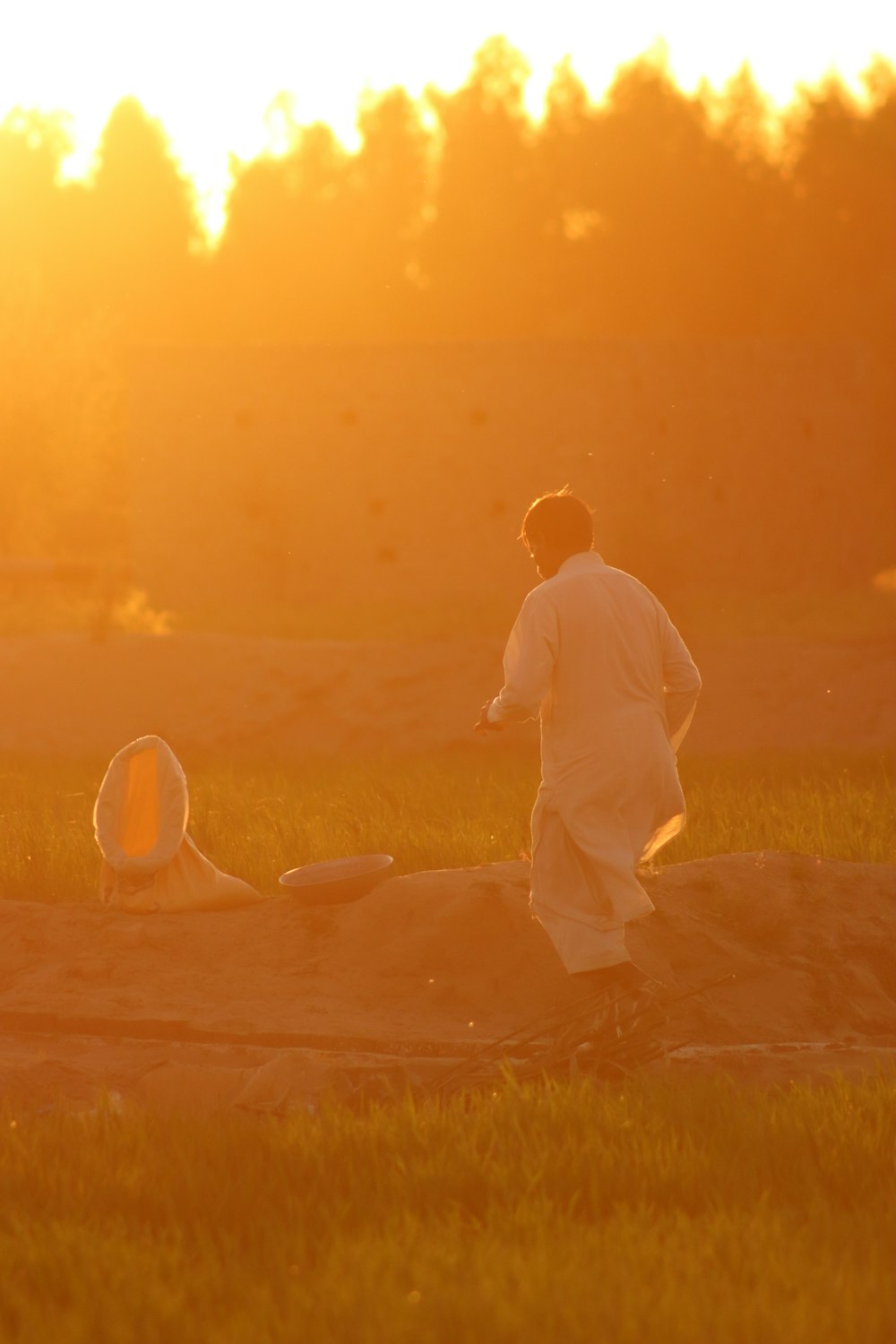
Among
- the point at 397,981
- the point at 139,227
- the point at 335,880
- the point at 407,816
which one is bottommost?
the point at 397,981

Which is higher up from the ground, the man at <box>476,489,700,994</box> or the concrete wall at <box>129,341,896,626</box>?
the concrete wall at <box>129,341,896,626</box>

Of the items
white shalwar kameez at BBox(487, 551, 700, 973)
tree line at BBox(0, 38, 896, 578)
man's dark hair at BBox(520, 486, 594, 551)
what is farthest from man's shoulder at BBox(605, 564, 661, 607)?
tree line at BBox(0, 38, 896, 578)

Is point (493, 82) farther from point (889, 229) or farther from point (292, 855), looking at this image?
point (292, 855)

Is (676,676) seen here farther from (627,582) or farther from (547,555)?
(547,555)

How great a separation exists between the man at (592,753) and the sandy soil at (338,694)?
35.8 feet

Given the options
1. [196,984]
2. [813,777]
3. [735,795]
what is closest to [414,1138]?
[196,984]

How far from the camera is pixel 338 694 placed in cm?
1966

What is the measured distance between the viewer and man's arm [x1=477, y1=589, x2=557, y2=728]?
6.23 meters

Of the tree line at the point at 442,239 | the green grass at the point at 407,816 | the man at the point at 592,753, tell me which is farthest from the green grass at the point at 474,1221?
the tree line at the point at 442,239

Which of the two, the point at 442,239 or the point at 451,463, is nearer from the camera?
the point at 451,463

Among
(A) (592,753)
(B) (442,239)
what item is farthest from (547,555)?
(B) (442,239)

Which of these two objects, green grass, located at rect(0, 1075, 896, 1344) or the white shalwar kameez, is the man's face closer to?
the white shalwar kameez

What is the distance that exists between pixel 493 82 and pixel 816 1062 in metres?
59.1

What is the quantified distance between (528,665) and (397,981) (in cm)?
215
